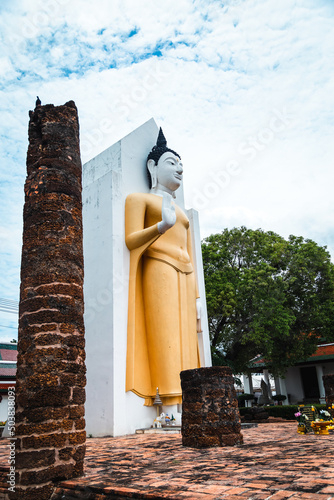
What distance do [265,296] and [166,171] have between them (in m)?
5.64

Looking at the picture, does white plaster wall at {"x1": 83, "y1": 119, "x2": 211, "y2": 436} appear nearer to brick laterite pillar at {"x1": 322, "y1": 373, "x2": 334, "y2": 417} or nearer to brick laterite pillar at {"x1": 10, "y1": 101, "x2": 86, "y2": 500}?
brick laterite pillar at {"x1": 322, "y1": 373, "x2": 334, "y2": 417}

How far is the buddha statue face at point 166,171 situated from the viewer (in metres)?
10.1

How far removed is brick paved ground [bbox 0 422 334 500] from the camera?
278 centimetres

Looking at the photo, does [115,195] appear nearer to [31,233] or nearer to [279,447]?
[31,233]

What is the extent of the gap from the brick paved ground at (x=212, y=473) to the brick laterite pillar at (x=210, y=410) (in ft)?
0.83

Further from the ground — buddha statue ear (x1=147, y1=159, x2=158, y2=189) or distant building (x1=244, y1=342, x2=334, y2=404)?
buddha statue ear (x1=147, y1=159, x2=158, y2=189)

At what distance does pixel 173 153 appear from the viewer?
10367 millimetres

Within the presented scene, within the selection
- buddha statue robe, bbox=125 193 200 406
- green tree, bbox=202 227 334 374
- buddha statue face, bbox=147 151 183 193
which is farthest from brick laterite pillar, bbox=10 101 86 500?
green tree, bbox=202 227 334 374

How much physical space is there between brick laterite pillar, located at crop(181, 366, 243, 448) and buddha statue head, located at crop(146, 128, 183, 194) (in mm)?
5605

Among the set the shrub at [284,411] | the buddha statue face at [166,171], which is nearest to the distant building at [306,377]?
the shrub at [284,411]

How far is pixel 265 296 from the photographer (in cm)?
1334

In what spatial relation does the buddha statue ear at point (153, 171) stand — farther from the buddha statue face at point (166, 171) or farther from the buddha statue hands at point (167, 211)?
the buddha statue hands at point (167, 211)

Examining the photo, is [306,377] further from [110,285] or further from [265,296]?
[110,285]

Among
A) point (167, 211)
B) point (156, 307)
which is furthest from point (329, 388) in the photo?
point (167, 211)
